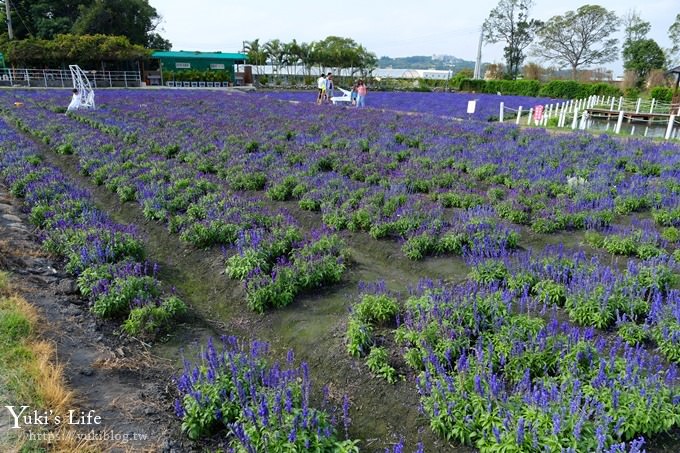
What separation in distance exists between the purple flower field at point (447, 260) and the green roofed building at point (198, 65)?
49.5 m

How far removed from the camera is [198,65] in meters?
69.4

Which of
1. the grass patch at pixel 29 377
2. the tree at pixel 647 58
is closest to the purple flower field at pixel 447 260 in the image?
the grass patch at pixel 29 377

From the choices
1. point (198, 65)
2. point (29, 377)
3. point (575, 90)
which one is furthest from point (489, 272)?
point (198, 65)

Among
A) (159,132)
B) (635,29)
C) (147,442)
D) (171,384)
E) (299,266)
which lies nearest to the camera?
(147,442)

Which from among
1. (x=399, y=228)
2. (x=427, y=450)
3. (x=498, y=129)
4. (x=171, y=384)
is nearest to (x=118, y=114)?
(x=498, y=129)

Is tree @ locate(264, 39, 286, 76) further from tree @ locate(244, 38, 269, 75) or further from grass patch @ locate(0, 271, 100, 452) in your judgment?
grass patch @ locate(0, 271, 100, 452)

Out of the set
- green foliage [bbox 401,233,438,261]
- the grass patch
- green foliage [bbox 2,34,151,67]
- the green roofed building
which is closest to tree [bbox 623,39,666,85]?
the green roofed building

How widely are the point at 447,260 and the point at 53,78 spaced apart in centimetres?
6440

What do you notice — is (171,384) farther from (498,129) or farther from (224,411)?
(498,129)

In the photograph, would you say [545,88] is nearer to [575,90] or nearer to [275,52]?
[575,90]

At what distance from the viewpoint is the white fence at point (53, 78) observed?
54719mm

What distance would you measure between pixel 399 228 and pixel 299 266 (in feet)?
8.83

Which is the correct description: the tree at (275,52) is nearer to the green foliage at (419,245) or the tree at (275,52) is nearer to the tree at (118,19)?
the tree at (118,19)

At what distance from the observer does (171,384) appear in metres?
5.11
